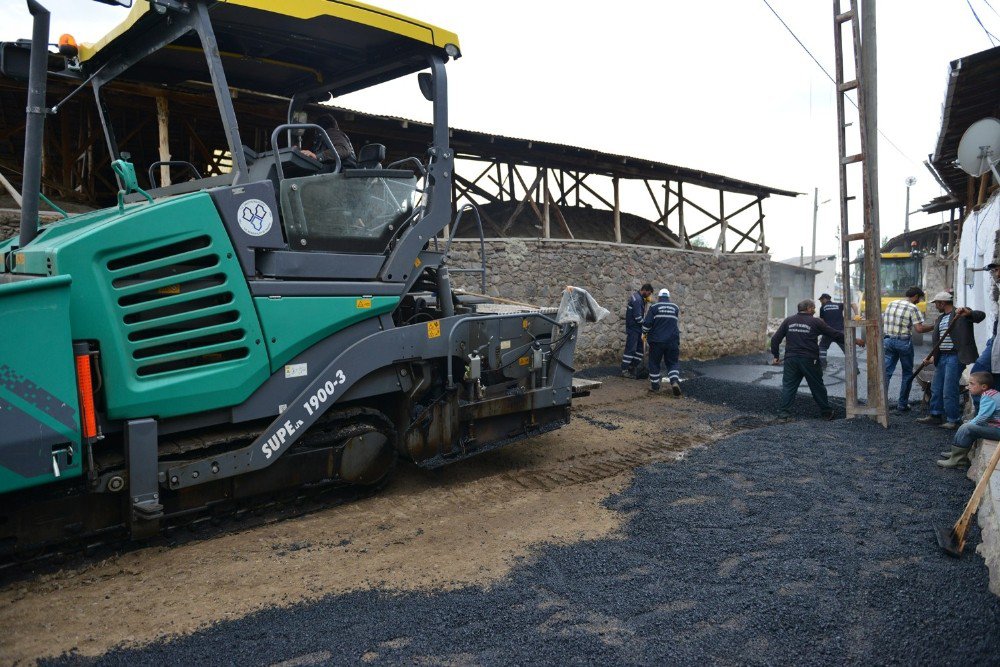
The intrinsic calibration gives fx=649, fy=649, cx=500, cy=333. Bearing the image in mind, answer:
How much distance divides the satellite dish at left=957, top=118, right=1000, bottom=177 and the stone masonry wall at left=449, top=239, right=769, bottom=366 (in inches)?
237

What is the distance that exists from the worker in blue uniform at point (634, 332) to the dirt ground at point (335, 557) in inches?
214

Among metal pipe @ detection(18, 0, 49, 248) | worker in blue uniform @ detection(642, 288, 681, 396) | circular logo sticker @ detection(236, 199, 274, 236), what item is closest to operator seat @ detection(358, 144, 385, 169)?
circular logo sticker @ detection(236, 199, 274, 236)

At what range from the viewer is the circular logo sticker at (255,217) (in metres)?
3.68

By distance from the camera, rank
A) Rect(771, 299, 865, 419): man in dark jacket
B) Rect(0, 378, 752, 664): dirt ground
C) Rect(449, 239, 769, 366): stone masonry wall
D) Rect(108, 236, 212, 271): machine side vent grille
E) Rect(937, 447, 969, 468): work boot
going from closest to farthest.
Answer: Rect(0, 378, 752, 664): dirt ground, Rect(108, 236, 212, 271): machine side vent grille, Rect(937, 447, 969, 468): work boot, Rect(771, 299, 865, 419): man in dark jacket, Rect(449, 239, 769, 366): stone masonry wall

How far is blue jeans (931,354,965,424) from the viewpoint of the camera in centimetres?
692

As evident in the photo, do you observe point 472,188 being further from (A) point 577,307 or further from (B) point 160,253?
(B) point 160,253

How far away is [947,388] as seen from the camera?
23.1ft

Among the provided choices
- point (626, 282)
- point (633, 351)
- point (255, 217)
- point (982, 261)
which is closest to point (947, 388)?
point (982, 261)

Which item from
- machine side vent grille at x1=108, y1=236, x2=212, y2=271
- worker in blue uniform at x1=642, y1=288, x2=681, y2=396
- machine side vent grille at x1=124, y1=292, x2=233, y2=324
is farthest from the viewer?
worker in blue uniform at x1=642, y1=288, x2=681, y2=396

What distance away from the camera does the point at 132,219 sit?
3303mm

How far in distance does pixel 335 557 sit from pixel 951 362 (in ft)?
22.2

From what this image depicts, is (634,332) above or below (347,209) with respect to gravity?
below

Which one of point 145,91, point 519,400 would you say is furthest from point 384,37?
point 145,91

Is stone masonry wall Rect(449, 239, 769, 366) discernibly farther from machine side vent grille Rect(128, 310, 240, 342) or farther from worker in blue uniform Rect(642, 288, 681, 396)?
machine side vent grille Rect(128, 310, 240, 342)
